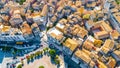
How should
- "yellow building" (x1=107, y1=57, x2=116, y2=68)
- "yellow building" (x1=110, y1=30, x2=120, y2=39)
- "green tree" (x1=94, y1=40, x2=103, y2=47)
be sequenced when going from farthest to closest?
"yellow building" (x1=110, y1=30, x2=120, y2=39) → "green tree" (x1=94, y1=40, x2=103, y2=47) → "yellow building" (x1=107, y1=57, x2=116, y2=68)

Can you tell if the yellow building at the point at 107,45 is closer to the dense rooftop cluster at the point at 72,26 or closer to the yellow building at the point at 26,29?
the dense rooftop cluster at the point at 72,26

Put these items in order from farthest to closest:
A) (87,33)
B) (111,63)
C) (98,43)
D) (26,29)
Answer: (26,29)
(87,33)
(98,43)
(111,63)

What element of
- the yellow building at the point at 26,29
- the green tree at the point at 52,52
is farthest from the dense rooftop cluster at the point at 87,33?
the yellow building at the point at 26,29

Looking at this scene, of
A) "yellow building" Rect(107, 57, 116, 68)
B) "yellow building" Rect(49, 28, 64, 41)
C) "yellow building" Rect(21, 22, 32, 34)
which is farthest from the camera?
"yellow building" Rect(21, 22, 32, 34)

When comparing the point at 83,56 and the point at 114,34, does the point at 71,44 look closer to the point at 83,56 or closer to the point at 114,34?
the point at 83,56

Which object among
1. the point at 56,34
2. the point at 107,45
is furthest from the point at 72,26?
the point at 107,45

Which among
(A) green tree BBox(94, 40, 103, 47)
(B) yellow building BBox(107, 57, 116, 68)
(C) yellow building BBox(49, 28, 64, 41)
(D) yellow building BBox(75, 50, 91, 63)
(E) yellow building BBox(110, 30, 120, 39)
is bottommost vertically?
(B) yellow building BBox(107, 57, 116, 68)

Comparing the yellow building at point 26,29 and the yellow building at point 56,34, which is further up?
the yellow building at point 26,29

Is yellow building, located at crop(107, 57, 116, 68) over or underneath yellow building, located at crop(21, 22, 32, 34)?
underneath

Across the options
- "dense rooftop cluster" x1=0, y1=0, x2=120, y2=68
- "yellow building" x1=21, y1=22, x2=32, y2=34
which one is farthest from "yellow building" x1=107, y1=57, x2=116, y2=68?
"yellow building" x1=21, y1=22, x2=32, y2=34

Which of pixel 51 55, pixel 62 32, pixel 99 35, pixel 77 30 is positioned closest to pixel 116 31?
pixel 99 35

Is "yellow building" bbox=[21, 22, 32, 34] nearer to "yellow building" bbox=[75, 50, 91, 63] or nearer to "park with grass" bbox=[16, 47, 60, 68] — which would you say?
"park with grass" bbox=[16, 47, 60, 68]
